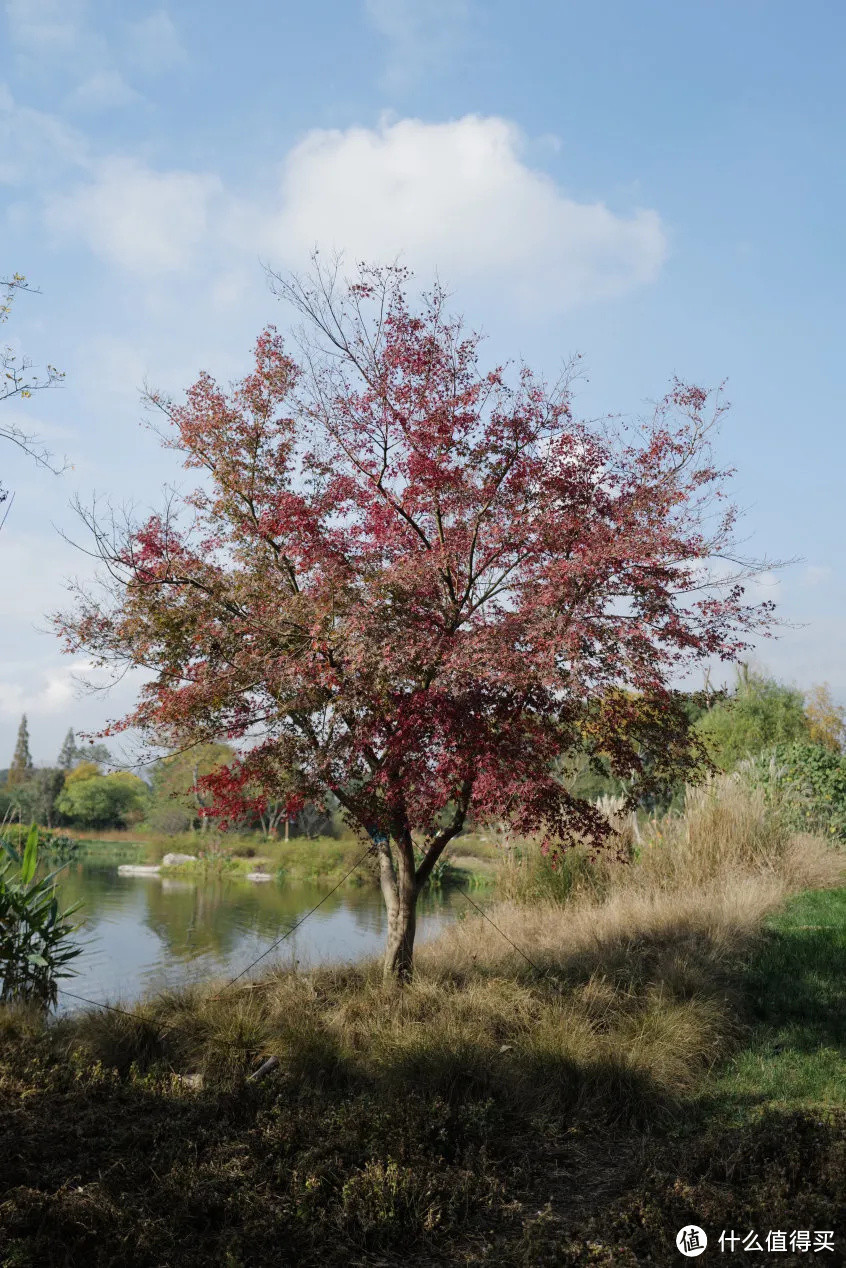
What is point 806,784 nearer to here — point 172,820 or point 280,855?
point 280,855

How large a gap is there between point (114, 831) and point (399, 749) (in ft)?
117

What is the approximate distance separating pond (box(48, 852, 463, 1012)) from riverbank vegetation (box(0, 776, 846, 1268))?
1487mm

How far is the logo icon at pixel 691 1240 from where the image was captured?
334cm

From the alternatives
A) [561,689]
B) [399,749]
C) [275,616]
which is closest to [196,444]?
[275,616]

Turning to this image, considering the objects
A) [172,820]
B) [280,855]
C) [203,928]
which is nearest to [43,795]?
[172,820]

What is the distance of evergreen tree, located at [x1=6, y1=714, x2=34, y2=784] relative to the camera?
48.0 meters

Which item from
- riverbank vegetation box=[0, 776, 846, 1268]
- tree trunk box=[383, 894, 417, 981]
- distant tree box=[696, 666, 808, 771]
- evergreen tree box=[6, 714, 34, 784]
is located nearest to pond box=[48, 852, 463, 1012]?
tree trunk box=[383, 894, 417, 981]

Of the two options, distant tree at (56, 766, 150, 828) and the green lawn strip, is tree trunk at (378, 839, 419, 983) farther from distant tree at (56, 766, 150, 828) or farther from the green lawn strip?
distant tree at (56, 766, 150, 828)

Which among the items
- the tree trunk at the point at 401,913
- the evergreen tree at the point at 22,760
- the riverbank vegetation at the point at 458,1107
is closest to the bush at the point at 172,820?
the evergreen tree at the point at 22,760

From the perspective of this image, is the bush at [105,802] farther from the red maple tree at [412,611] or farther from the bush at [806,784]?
the red maple tree at [412,611]

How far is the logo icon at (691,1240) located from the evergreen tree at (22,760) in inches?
1891

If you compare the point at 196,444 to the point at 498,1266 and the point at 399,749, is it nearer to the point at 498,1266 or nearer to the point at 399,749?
the point at 399,749

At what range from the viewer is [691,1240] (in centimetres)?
341

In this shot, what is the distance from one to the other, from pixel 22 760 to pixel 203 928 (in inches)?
1738
